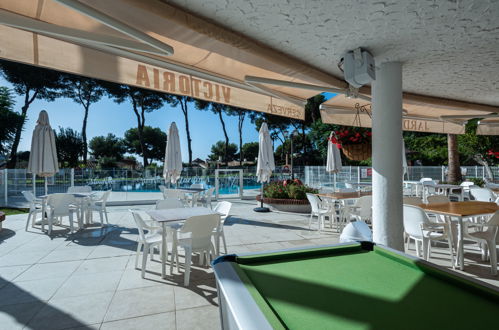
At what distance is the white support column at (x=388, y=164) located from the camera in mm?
2906

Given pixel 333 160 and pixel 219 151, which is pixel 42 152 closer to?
pixel 333 160

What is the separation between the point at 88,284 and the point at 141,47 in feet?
9.38

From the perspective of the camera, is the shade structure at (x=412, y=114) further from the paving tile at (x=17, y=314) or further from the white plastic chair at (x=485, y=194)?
the paving tile at (x=17, y=314)

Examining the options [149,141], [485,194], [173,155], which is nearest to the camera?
[173,155]

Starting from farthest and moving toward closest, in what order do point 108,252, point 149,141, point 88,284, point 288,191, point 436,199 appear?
point 149,141 → point 288,191 → point 436,199 → point 108,252 → point 88,284

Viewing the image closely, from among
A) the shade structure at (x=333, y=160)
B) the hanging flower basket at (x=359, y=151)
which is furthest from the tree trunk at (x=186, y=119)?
the hanging flower basket at (x=359, y=151)

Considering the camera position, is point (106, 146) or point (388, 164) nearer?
point (388, 164)

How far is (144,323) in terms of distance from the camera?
2467mm

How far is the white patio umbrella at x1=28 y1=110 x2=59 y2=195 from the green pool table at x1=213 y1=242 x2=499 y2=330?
6162 millimetres

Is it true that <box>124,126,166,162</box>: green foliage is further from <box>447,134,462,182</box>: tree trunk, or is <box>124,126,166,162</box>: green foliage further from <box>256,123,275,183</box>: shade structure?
<box>447,134,462,182</box>: tree trunk

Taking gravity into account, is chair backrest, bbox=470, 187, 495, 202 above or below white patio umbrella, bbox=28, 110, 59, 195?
below

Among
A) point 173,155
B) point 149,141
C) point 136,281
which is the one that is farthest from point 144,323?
point 149,141

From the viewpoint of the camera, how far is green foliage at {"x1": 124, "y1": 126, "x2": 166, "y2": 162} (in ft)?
152

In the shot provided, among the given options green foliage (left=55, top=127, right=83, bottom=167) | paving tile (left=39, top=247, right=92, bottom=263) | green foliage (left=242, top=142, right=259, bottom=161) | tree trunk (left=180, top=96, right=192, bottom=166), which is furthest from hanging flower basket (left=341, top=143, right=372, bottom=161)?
green foliage (left=242, top=142, right=259, bottom=161)
